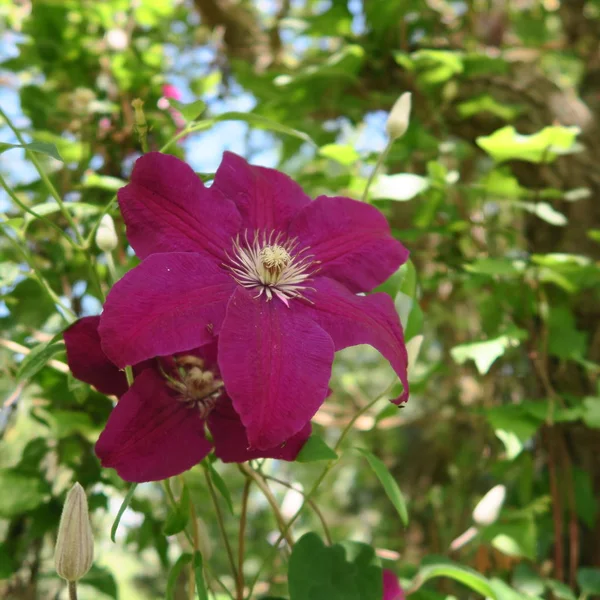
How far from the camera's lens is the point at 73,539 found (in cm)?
43

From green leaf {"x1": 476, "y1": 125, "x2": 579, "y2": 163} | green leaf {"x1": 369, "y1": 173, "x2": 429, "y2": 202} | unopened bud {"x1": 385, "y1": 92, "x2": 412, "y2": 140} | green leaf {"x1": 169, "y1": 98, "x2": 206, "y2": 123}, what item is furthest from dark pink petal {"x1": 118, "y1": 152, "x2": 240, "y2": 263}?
green leaf {"x1": 476, "y1": 125, "x2": 579, "y2": 163}

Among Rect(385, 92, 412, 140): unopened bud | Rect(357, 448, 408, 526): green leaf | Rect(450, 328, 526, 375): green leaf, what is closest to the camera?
Rect(357, 448, 408, 526): green leaf

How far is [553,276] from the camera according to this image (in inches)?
35.4

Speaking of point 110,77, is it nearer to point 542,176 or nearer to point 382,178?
point 382,178

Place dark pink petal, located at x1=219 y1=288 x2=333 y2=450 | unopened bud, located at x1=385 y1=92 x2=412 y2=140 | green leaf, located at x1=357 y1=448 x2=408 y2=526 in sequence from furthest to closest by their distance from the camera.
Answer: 1. unopened bud, located at x1=385 y1=92 x2=412 y2=140
2. green leaf, located at x1=357 y1=448 x2=408 y2=526
3. dark pink petal, located at x1=219 y1=288 x2=333 y2=450

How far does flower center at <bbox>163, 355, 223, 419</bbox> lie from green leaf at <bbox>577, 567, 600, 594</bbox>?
0.51m

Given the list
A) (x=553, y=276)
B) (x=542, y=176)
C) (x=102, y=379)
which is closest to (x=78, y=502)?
(x=102, y=379)

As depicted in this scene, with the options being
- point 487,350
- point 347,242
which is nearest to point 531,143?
point 487,350

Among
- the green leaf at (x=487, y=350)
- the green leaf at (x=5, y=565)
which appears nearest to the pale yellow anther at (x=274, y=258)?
the green leaf at (x=487, y=350)

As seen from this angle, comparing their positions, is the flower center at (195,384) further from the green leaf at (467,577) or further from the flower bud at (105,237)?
the green leaf at (467,577)

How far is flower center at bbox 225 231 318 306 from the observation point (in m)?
0.47

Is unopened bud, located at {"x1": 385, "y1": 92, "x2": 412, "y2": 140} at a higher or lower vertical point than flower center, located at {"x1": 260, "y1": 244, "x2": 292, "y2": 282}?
higher

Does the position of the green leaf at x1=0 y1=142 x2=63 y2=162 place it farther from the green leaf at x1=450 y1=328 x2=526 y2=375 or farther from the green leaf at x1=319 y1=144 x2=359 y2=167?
the green leaf at x1=450 y1=328 x2=526 y2=375

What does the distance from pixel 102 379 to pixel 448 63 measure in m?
0.71
